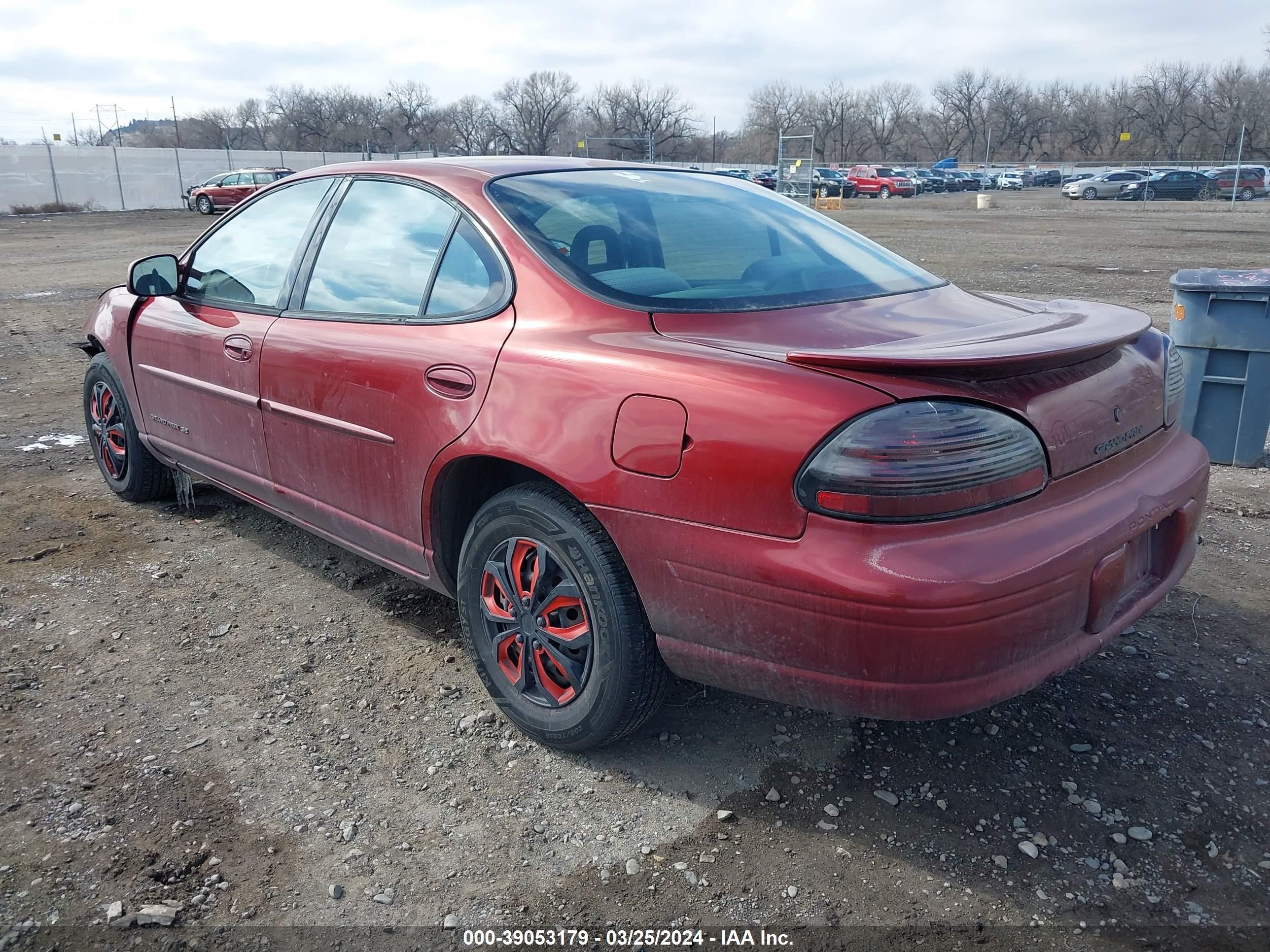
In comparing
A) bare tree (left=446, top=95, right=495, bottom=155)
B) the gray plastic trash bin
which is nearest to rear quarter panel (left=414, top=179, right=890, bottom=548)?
the gray plastic trash bin

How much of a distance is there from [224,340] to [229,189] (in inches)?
1361

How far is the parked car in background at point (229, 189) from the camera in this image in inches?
1330

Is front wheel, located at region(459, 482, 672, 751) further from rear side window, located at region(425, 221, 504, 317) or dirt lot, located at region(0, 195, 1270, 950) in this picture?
rear side window, located at region(425, 221, 504, 317)

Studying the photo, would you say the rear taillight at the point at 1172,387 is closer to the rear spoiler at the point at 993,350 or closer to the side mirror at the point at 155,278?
the rear spoiler at the point at 993,350

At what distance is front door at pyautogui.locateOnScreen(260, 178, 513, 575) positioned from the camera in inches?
111

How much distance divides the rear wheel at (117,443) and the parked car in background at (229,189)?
31.0 metres

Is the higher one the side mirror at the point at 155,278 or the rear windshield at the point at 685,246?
the rear windshield at the point at 685,246

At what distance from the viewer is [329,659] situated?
3359 millimetres

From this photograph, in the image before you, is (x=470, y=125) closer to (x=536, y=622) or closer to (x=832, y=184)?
(x=832, y=184)

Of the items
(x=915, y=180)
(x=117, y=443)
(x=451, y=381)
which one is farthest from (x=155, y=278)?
(x=915, y=180)

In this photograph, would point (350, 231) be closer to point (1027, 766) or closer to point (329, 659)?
point (329, 659)

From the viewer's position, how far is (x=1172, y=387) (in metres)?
2.81

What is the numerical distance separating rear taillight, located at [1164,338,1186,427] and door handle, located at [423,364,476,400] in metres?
1.94

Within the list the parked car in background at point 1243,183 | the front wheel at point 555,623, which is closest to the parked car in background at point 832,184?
the parked car in background at point 1243,183
